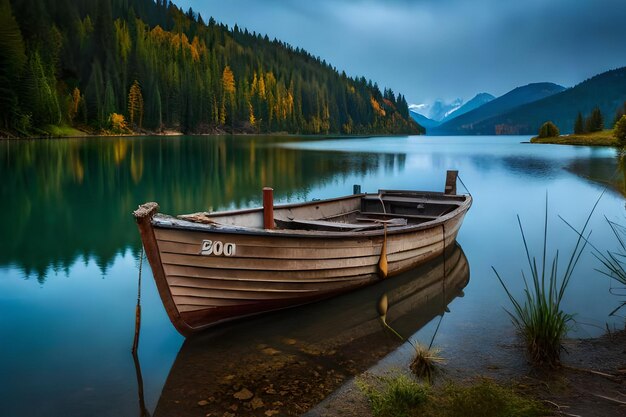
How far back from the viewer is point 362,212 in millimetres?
15406

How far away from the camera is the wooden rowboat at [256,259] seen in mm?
7602

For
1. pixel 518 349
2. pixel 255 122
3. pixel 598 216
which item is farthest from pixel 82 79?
pixel 518 349

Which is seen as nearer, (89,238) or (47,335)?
(47,335)

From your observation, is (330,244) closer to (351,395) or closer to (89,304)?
(351,395)

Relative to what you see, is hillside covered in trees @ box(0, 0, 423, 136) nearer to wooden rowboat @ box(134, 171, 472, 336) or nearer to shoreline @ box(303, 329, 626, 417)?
wooden rowboat @ box(134, 171, 472, 336)

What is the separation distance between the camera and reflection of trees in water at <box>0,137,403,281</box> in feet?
49.7

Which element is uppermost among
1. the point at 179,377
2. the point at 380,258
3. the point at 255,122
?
the point at 255,122

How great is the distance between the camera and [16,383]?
6867mm

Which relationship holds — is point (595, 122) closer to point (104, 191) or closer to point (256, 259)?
point (104, 191)

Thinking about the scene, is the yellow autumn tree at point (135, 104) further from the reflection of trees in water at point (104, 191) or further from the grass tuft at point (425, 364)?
the grass tuft at point (425, 364)

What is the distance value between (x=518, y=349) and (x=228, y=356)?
452 centimetres

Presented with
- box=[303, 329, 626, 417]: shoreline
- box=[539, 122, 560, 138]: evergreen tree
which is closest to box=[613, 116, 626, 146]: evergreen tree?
box=[303, 329, 626, 417]: shoreline

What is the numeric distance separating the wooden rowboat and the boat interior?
0.05m

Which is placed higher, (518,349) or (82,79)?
(82,79)
